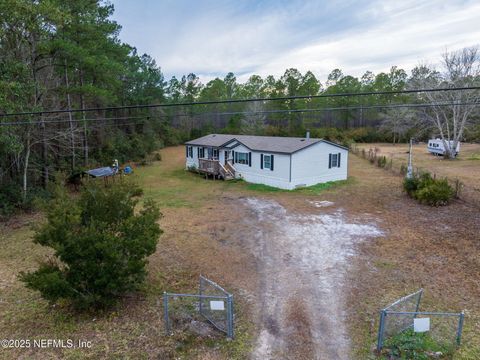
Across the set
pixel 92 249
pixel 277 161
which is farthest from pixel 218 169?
pixel 92 249

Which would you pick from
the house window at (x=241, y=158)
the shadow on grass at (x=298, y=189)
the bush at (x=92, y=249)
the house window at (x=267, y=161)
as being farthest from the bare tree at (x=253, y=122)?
the bush at (x=92, y=249)

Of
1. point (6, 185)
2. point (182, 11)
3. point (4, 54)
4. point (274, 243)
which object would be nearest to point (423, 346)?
point (274, 243)

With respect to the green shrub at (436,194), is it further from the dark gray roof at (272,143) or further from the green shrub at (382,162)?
the green shrub at (382,162)

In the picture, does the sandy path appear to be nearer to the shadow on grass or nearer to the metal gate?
the metal gate

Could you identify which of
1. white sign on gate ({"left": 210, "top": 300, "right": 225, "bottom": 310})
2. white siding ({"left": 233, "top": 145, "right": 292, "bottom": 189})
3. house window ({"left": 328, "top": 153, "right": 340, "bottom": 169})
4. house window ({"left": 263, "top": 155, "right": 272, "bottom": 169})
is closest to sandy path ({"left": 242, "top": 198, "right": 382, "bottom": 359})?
white sign on gate ({"left": 210, "top": 300, "right": 225, "bottom": 310})

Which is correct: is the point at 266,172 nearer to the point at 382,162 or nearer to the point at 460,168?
the point at 382,162

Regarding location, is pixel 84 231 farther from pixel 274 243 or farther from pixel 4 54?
pixel 4 54
